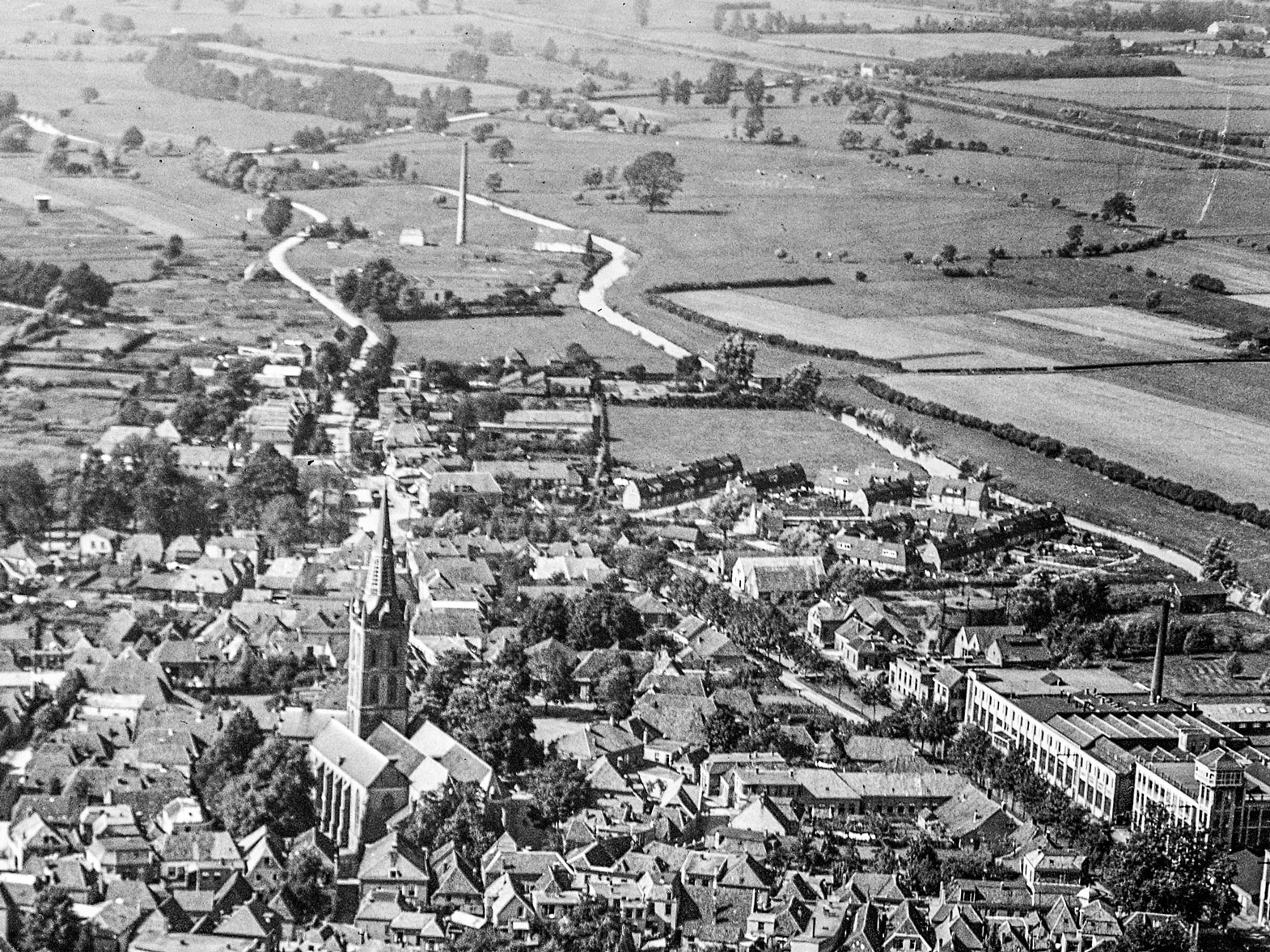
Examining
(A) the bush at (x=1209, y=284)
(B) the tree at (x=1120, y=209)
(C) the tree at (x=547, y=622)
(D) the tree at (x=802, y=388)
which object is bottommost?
(D) the tree at (x=802, y=388)

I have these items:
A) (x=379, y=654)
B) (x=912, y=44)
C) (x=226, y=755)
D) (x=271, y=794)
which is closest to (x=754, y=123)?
(x=912, y=44)

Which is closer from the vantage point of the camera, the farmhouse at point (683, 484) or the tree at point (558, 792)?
the tree at point (558, 792)

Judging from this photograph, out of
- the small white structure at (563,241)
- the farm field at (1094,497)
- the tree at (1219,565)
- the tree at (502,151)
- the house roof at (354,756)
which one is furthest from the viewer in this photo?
the tree at (502,151)

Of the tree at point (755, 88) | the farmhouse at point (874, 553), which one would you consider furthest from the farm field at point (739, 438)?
the tree at point (755, 88)

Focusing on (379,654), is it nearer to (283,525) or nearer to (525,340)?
(283,525)

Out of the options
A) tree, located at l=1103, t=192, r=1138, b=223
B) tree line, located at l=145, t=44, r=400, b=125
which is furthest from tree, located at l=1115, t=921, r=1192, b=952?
tree line, located at l=145, t=44, r=400, b=125

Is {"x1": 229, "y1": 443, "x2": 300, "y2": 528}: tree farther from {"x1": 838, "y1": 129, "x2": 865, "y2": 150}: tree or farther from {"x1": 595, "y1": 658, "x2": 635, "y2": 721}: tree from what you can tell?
{"x1": 838, "y1": 129, "x2": 865, "y2": 150}: tree

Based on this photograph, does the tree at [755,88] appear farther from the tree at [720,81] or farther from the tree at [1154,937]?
the tree at [1154,937]
